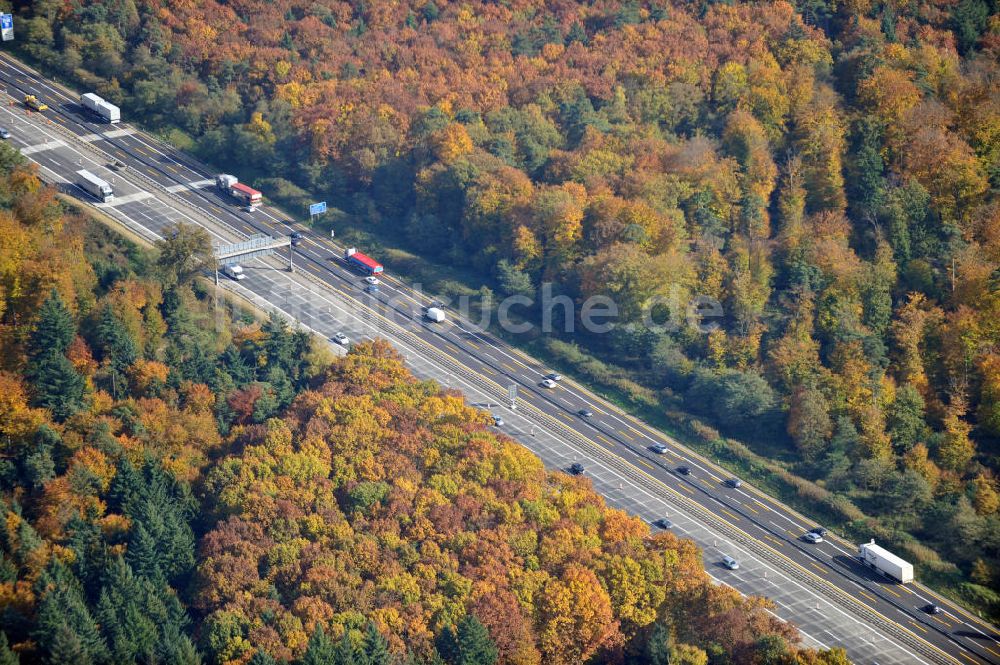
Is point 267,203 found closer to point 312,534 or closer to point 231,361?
point 231,361

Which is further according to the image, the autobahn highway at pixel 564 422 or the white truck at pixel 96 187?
the white truck at pixel 96 187

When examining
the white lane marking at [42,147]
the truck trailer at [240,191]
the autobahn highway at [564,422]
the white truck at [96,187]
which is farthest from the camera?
the white lane marking at [42,147]

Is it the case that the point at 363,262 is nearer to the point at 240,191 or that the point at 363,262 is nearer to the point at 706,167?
the point at 240,191

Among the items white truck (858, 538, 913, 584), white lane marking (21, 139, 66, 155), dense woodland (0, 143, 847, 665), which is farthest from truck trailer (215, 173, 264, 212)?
white truck (858, 538, 913, 584)

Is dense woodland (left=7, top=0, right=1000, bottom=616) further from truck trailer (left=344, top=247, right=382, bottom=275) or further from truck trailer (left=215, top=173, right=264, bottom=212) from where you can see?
truck trailer (left=344, top=247, right=382, bottom=275)

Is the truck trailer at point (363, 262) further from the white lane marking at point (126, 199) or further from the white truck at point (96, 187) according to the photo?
the white truck at point (96, 187)

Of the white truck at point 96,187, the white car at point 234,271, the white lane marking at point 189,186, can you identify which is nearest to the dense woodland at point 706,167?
the white lane marking at point 189,186

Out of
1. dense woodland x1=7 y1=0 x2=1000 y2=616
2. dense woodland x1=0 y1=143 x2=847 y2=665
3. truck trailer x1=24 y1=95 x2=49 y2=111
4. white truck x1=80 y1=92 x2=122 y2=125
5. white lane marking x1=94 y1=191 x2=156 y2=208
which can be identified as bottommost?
dense woodland x1=0 y1=143 x2=847 y2=665

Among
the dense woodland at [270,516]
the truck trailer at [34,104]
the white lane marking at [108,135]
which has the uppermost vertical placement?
the truck trailer at [34,104]

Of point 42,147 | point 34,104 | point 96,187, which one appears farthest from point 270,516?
point 34,104
